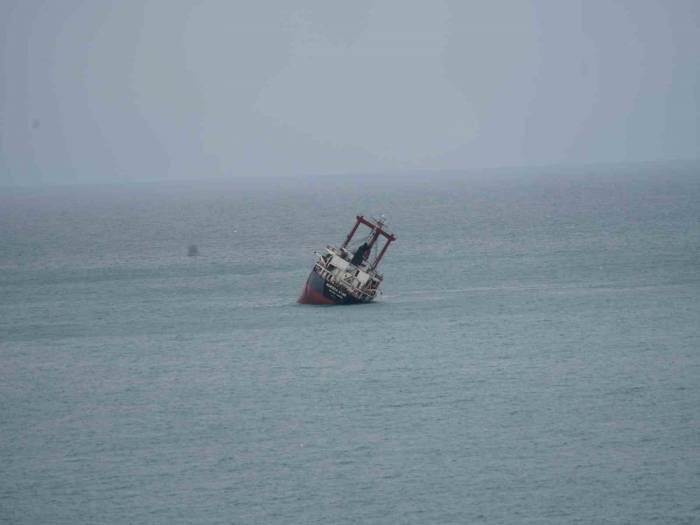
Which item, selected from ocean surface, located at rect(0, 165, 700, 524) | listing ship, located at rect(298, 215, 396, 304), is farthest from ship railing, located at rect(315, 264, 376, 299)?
ocean surface, located at rect(0, 165, 700, 524)

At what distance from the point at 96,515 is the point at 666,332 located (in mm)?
41336

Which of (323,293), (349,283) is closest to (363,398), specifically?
(349,283)

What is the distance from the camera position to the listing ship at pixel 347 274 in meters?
84.7

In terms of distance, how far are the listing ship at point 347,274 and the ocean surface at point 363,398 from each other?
127 centimetres

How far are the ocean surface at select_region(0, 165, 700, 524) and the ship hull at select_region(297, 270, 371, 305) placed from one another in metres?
1.10

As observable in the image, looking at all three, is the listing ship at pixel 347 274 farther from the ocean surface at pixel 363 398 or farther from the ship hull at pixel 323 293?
the ocean surface at pixel 363 398

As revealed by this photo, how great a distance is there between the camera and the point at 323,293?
88.4m

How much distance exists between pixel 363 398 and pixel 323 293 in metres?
27.1

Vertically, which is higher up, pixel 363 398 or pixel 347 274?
pixel 347 274

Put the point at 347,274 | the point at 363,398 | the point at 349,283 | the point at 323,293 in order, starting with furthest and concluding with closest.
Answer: the point at 323,293, the point at 349,283, the point at 347,274, the point at 363,398

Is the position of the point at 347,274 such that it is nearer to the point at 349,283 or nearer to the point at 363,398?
the point at 349,283

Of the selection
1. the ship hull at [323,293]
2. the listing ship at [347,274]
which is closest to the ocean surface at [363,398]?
the ship hull at [323,293]

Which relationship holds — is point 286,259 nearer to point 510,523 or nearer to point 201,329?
point 201,329

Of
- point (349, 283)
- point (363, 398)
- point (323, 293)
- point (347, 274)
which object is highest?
point (347, 274)
